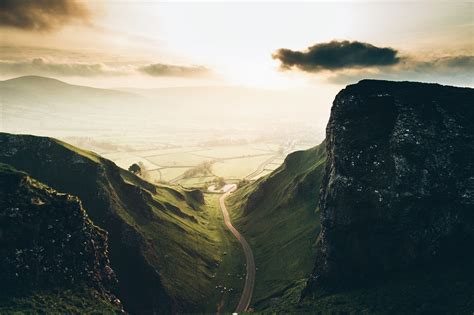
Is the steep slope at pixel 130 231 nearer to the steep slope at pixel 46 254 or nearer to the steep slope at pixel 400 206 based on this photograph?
the steep slope at pixel 46 254

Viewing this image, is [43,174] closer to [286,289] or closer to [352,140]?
[286,289]

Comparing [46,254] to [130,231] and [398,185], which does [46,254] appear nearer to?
[130,231]

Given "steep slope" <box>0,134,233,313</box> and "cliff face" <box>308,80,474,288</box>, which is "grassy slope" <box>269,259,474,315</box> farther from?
"steep slope" <box>0,134,233,313</box>

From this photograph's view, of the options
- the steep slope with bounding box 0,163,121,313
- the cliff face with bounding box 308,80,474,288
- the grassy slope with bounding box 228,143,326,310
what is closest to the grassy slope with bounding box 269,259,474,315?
the cliff face with bounding box 308,80,474,288

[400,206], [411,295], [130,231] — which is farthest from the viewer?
[130,231]

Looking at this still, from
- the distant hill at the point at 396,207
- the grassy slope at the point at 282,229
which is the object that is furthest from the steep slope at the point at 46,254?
the grassy slope at the point at 282,229

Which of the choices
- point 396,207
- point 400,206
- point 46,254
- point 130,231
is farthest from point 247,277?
point 46,254
